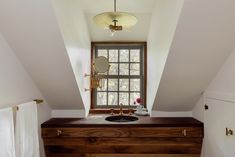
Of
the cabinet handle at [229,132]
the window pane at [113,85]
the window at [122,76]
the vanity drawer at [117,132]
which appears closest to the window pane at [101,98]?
the window at [122,76]

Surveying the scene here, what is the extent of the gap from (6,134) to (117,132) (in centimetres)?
116

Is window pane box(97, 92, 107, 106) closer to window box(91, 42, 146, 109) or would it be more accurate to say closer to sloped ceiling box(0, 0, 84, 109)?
window box(91, 42, 146, 109)

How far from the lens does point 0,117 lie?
1326 mm

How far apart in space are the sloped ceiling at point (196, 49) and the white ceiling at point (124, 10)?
921 mm

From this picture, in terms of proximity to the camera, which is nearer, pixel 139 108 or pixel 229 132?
pixel 229 132

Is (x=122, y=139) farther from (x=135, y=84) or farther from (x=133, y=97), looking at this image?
(x=135, y=84)

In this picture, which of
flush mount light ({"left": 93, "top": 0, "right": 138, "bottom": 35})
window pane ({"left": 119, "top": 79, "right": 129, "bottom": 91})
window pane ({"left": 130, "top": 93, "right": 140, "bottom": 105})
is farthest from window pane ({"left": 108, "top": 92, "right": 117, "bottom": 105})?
flush mount light ({"left": 93, "top": 0, "right": 138, "bottom": 35})

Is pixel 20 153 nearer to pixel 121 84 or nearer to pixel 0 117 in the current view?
pixel 0 117

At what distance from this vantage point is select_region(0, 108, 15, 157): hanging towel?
1337mm

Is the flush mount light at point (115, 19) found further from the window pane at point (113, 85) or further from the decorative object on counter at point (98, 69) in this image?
the window pane at point (113, 85)

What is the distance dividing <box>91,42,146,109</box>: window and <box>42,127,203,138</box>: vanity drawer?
0.87 meters

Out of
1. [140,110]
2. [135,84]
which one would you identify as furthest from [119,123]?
[135,84]

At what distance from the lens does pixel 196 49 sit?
172cm

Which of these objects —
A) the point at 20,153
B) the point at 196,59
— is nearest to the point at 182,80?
the point at 196,59
